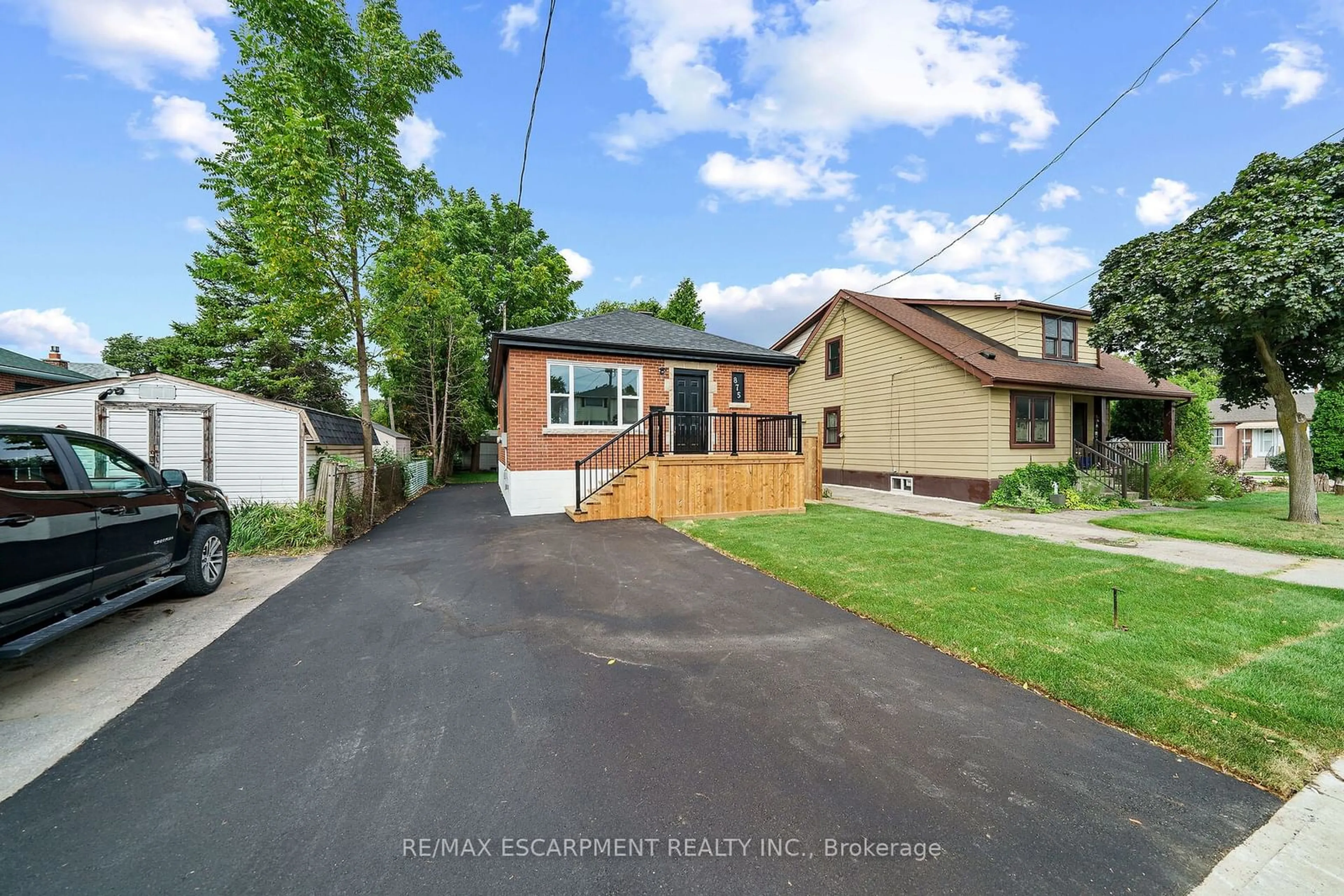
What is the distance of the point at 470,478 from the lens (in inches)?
1011

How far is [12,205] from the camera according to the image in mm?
10953

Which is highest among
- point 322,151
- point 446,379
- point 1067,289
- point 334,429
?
point 322,151

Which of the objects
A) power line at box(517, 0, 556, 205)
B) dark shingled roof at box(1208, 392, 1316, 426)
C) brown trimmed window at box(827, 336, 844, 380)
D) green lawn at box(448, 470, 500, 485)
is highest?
power line at box(517, 0, 556, 205)

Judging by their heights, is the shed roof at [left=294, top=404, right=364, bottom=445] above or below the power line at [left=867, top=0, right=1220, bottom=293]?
below

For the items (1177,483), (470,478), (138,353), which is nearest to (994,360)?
(1177,483)

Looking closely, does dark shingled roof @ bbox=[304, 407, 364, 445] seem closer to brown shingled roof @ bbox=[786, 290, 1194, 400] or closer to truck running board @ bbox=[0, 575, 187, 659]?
truck running board @ bbox=[0, 575, 187, 659]

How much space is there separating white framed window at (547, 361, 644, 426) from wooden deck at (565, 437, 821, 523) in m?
1.90

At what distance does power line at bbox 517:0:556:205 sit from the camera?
6457mm

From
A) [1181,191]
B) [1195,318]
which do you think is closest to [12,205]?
[1195,318]

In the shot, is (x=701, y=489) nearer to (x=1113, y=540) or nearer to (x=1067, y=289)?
(x=1113, y=540)

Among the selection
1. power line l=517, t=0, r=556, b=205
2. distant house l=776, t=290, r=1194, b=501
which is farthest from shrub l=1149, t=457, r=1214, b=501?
power line l=517, t=0, r=556, b=205

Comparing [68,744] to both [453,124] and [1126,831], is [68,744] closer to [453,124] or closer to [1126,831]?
[1126,831]

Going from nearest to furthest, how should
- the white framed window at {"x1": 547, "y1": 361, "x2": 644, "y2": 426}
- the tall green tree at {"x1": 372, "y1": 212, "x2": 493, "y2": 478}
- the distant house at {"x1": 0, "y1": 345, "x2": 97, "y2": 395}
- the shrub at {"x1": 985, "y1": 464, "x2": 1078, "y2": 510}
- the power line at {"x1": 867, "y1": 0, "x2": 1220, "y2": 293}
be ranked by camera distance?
the power line at {"x1": 867, "y1": 0, "x2": 1220, "y2": 293} → the white framed window at {"x1": 547, "y1": 361, "x2": 644, "y2": 426} → the shrub at {"x1": 985, "y1": 464, "x2": 1078, "y2": 510} → the distant house at {"x1": 0, "y1": 345, "x2": 97, "y2": 395} → the tall green tree at {"x1": 372, "y1": 212, "x2": 493, "y2": 478}

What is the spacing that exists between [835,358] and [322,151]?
15421 millimetres
